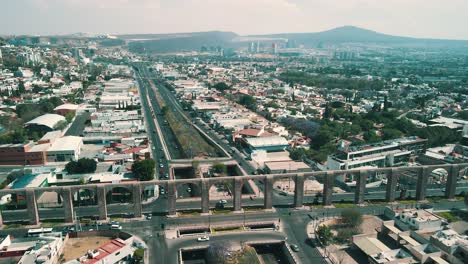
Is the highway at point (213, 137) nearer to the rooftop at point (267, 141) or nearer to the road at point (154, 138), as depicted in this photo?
the rooftop at point (267, 141)

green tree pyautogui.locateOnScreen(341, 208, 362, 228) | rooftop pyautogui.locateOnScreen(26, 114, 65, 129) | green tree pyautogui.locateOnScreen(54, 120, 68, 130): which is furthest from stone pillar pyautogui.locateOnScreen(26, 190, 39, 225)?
green tree pyautogui.locateOnScreen(54, 120, 68, 130)

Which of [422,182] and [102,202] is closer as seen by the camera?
[102,202]

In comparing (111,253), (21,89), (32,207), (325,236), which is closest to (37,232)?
(32,207)

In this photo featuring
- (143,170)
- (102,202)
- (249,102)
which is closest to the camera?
(102,202)

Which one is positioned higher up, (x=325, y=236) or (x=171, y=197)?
(x=171, y=197)

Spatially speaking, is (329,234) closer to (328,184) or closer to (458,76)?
(328,184)

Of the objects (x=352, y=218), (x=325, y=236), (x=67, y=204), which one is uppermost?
Result: (x=67, y=204)

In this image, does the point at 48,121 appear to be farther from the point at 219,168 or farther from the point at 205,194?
the point at 205,194
